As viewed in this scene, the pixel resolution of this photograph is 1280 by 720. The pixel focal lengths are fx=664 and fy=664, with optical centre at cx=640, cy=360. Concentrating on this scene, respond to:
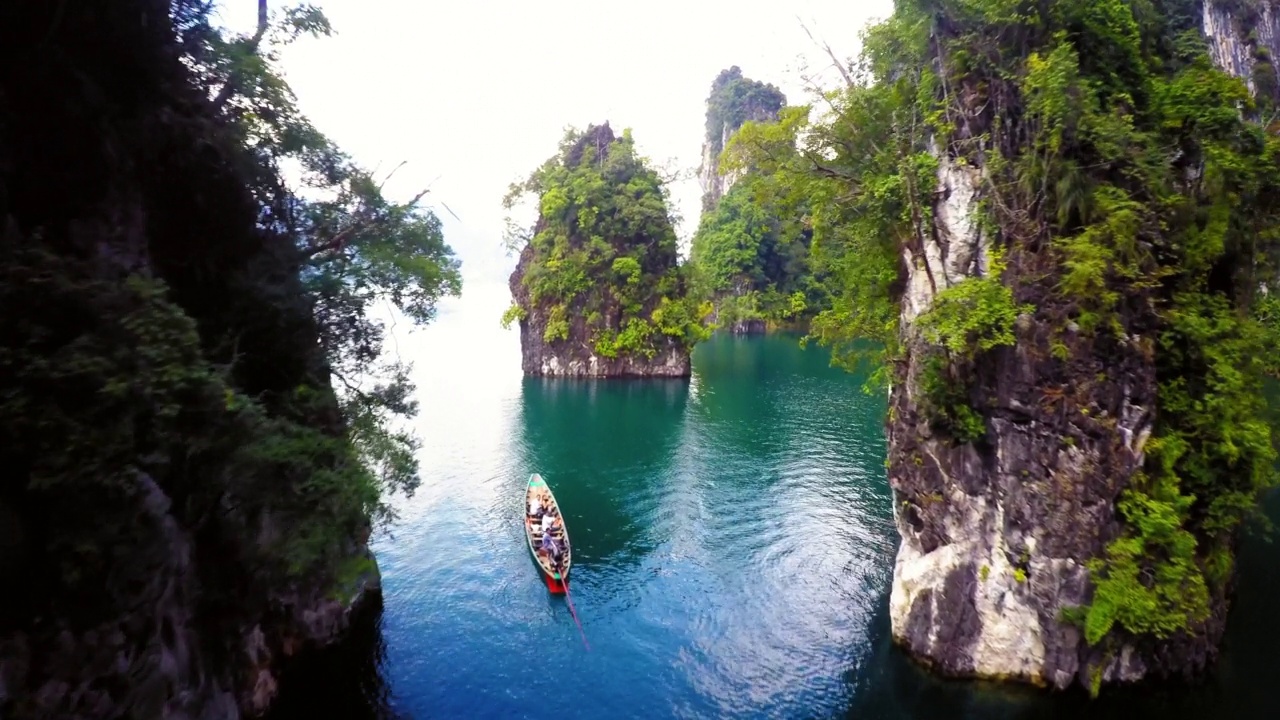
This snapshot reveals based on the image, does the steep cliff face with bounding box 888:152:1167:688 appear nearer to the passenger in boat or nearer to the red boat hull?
the red boat hull

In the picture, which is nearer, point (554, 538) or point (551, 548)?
point (551, 548)

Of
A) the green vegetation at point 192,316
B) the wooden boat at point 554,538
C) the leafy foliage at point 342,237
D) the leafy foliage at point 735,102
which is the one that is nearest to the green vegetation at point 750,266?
the leafy foliage at point 735,102

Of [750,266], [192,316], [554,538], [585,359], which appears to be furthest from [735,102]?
[192,316]

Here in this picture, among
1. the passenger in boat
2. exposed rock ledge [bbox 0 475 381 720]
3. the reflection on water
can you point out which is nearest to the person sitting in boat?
the passenger in boat

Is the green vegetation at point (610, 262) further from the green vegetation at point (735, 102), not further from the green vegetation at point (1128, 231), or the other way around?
the green vegetation at point (735, 102)

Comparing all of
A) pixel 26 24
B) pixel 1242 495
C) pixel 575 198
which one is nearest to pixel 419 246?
pixel 26 24

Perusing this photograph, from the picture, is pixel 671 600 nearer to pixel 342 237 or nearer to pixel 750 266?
pixel 342 237

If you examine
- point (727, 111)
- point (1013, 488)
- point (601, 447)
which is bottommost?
point (601, 447)
